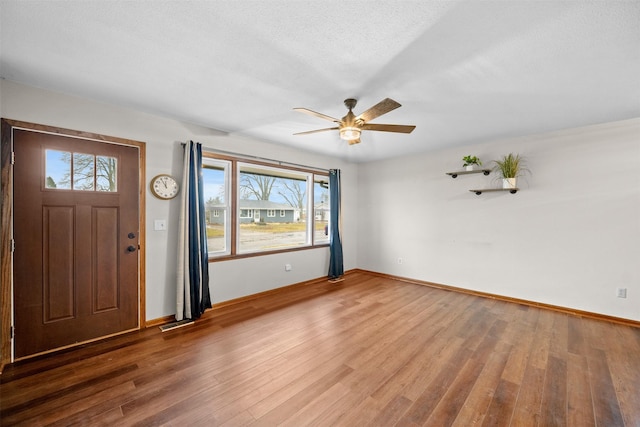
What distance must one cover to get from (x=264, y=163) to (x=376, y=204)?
2.65 meters

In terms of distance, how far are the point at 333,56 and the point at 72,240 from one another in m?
3.02

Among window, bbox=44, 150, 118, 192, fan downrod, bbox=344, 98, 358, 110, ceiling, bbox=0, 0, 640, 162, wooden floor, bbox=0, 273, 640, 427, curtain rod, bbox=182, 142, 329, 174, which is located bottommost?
wooden floor, bbox=0, 273, 640, 427

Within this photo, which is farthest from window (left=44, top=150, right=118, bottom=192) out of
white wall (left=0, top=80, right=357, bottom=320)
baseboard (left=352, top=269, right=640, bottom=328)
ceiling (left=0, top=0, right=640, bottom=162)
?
baseboard (left=352, top=269, right=640, bottom=328)

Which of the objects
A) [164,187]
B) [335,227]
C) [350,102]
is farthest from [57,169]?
[335,227]

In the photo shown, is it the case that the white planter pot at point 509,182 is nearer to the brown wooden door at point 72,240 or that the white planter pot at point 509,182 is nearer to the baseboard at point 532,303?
the baseboard at point 532,303

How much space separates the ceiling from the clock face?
764mm

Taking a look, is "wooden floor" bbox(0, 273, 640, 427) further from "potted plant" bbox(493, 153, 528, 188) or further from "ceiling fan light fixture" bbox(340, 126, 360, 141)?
"ceiling fan light fixture" bbox(340, 126, 360, 141)

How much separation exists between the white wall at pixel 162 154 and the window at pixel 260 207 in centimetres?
23

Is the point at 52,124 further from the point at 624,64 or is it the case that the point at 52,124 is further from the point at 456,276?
the point at 456,276

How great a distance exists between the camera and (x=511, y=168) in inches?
149

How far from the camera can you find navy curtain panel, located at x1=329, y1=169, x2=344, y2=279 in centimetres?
511

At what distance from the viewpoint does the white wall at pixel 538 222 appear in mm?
3191

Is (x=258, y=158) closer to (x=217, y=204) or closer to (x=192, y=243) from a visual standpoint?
(x=217, y=204)

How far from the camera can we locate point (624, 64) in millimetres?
1957
